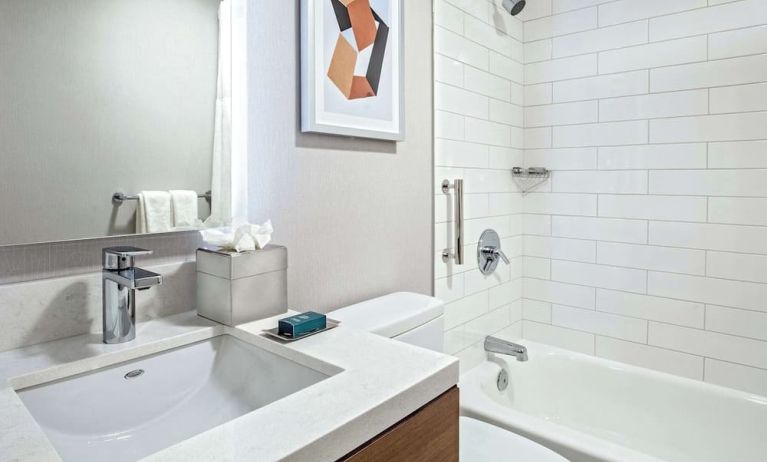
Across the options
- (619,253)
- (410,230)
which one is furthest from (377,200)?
(619,253)

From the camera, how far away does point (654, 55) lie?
6.75 ft

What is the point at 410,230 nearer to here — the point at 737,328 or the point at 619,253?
the point at 619,253

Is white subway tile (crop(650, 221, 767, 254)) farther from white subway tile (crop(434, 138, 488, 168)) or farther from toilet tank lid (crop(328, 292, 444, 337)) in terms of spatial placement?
toilet tank lid (crop(328, 292, 444, 337))

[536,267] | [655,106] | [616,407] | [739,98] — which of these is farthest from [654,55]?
[616,407]

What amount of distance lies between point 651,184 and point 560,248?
0.49 metres

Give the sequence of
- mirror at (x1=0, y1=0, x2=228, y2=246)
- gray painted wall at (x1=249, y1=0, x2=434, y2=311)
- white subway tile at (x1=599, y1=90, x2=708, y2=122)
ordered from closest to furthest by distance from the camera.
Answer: mirror at (x1=0, y1=0, x2=228, y2=246) → gray painted wall at (x1=249, y1=0, x2=434, y2=311) → white subway tile at (x1=599, y1=90, x2=708, y2=122)

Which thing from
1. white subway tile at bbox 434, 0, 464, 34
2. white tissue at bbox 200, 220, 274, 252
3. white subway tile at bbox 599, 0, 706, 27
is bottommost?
white tissue at bbox 200, 220, 274, 252

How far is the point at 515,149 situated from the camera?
2.38m

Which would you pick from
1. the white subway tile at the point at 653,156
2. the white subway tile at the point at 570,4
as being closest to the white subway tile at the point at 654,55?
the white subway tile at the point at 570,4

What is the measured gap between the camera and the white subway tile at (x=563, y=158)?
225cm

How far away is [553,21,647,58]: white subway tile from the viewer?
2.09 m

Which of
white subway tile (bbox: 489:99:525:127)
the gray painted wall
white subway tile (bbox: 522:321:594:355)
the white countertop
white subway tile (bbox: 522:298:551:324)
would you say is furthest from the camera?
white subway tile (bbox: 522:298:551:324)

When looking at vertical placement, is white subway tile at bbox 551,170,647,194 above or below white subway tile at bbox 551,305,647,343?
above

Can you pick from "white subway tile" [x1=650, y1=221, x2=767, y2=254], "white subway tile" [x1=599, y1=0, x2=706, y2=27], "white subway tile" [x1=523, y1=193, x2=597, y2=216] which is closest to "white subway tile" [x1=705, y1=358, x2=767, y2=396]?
"white subway tile" [x1=650, y1=221, x2=767, y2=254]
